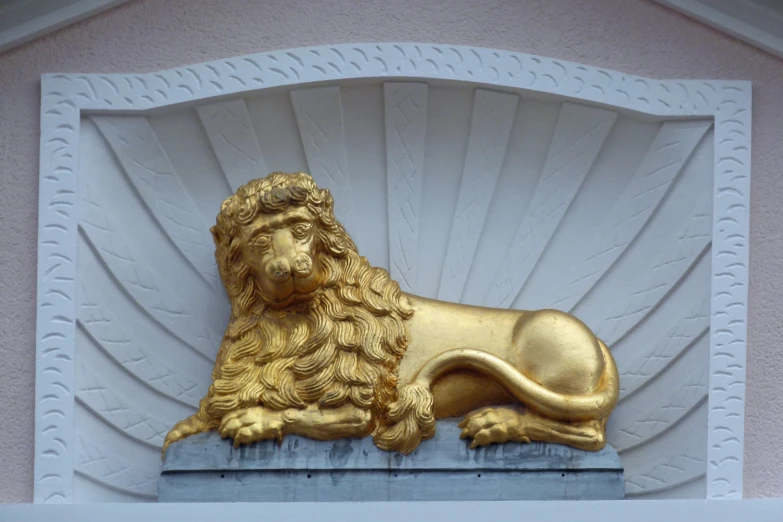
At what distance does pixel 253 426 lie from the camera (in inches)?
133

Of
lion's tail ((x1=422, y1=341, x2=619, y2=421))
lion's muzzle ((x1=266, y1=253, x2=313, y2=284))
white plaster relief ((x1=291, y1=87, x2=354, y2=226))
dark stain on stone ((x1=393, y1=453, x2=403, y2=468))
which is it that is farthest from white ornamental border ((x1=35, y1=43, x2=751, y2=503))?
dark stain on stone ((x1=393, y1=453, x2=403, y2=468))

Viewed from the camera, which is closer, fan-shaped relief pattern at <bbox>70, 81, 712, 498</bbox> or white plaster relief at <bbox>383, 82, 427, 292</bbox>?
fan-shaped relief pattern at <bbox>70, 81, 712, 498</bbox>

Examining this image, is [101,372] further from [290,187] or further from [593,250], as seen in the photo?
[593,250]

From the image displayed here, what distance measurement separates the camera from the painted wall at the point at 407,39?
→ 359 centimetres

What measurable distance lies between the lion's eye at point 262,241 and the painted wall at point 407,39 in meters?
0.49

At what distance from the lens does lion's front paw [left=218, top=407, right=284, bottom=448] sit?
11.1ft

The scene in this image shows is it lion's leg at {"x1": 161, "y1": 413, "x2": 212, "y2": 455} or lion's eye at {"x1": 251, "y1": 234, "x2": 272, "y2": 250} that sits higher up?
lion's eye at {"x1": 251, "y1": 234, "x2": 272, "y2": 250}

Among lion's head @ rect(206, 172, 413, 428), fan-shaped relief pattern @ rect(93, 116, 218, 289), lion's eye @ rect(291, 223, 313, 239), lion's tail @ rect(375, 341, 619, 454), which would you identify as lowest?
lion's tail @ rect(375, 341, 619, 454)

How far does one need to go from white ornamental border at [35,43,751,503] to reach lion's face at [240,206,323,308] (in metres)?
0.38

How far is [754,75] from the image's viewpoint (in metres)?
3.70

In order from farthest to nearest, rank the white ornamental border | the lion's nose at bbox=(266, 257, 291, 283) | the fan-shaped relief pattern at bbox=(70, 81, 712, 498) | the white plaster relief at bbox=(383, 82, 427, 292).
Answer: the white plaster relief at bbox=(383, 82, 427, 292), the fan-shaped relief pattern at bbox=(70, 81, 712, 498), the white ornamental border, the lion's nose at bbox=(266, 257, 291, 283)

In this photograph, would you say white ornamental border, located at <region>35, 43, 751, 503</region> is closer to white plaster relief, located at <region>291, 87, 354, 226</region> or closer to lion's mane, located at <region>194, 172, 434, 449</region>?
white plaster relief, located at <region>291, 87, 354, 226</region>

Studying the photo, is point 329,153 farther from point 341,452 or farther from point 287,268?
point 341,452

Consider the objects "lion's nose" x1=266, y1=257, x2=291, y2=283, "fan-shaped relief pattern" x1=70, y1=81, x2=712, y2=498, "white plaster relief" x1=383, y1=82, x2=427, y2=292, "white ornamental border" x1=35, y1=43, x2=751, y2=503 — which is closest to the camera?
"lion's nose" x1=266, y1=257, x2=291, y2=283
